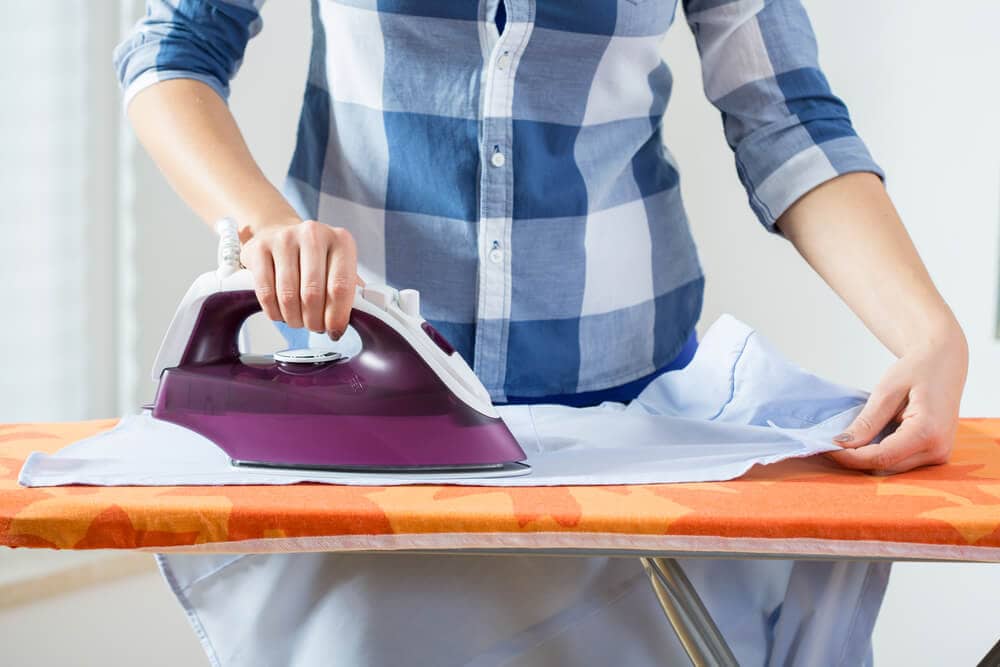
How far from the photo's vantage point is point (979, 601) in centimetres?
247

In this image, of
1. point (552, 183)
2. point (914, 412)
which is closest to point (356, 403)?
point (552, 183)

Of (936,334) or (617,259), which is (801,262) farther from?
(936,334)

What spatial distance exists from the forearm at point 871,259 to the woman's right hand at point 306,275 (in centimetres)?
52

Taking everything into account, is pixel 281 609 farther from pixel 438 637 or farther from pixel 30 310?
pixel 30 310

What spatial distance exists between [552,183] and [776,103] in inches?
10.6

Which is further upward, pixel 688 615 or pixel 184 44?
pixel 184 44

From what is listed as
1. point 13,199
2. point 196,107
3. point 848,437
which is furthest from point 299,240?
point 13,199

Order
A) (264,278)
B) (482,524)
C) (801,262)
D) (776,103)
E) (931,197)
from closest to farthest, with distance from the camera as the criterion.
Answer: (482,524), (264,278), (776,103), (931,197), (801,262)

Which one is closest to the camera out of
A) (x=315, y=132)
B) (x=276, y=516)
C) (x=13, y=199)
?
(x=276, y=516)

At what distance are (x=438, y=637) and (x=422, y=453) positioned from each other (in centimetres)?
16

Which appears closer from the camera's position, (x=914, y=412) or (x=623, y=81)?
(x=914, y=412)

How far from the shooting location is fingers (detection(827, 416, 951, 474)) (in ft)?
3.03

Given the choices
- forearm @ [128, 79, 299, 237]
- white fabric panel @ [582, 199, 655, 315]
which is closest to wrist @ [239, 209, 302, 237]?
forearm @ [128, 79, 299, 237]

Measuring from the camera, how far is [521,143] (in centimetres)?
112
